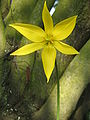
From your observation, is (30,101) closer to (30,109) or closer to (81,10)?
(30,109)

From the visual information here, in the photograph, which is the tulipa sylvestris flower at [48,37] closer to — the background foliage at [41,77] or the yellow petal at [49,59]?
the yellow petal at [49,59]

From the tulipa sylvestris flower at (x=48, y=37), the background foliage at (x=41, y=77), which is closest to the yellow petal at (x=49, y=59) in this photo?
the tulipa sylvestris flower at (x=48, y=37)

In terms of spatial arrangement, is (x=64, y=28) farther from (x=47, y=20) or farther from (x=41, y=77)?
(x=41, y=77)

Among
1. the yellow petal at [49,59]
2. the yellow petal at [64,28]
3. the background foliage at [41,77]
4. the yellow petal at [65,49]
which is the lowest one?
the background foliage at [41,77]

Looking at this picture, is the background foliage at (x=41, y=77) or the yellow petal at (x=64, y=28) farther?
the background foliage at (x=41, y=77)

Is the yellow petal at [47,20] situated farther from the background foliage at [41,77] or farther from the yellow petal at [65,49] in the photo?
the background foliage at [41,77]

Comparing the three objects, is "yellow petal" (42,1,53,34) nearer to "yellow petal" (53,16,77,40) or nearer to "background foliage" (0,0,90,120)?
"yellow petal" (53,16,77,40)

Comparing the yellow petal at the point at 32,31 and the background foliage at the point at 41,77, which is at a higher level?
the yellow petal at the point at 32,31

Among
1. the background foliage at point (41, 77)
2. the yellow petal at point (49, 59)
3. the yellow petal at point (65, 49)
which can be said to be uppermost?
the yellow petal at point (65, 49)

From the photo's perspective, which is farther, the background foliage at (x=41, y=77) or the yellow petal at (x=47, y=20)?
the background foliage at (x=41, y=77)
